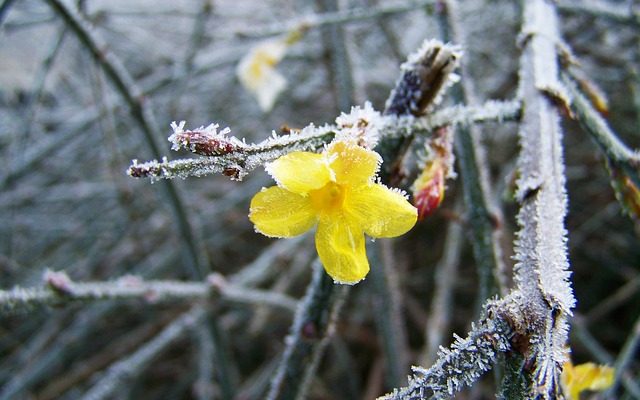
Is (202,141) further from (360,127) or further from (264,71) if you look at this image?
(264,71)

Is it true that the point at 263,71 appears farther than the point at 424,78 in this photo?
Yes

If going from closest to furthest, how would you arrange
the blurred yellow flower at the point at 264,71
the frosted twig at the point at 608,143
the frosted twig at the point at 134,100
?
the frosted twig at the point at 608,143
the frosted twig at the point at 134,100
the blurred yellow flower at the point at 264,71

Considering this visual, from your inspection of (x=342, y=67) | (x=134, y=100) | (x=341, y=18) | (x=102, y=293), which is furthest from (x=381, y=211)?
(x=342, y=67)

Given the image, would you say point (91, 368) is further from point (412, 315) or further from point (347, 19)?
point (347, 19)

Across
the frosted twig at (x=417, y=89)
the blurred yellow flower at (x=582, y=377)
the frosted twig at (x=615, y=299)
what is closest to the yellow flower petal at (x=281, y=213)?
the frosted twig at (x=417, y=89)

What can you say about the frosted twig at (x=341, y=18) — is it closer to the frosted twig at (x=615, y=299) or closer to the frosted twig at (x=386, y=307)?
the frosted twig at (x=386, y=307)

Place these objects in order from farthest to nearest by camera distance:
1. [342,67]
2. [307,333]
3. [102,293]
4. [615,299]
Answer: [615,299], [342,67], [102,293], [307,333]
